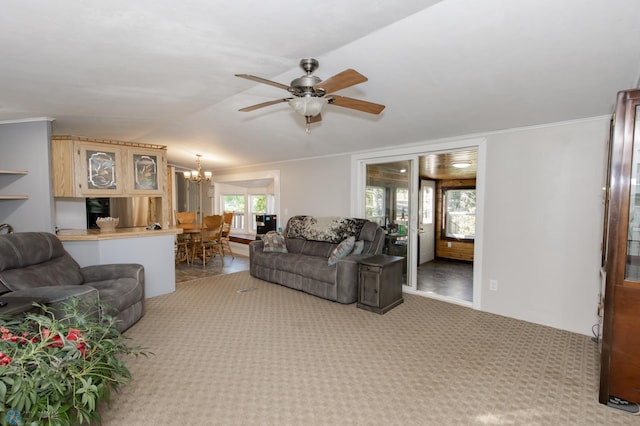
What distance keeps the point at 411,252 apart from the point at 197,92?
11.1 ft

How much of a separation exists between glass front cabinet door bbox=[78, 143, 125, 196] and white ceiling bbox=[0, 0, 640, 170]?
452mm

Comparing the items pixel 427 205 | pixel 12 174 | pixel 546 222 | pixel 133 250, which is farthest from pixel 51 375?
pixel 427 205

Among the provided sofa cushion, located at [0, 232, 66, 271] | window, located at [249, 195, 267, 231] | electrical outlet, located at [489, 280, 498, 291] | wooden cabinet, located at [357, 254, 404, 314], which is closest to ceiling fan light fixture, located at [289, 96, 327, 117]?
wooden cabinet, located at [357, 254, 404, 314]

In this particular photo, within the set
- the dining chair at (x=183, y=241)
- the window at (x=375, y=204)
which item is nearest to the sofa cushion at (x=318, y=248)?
the window at (x=375, y=204)

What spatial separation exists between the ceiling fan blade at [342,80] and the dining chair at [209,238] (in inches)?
186

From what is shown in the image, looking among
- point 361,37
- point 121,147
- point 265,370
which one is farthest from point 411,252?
point 121,147

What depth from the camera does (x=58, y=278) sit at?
292 cm

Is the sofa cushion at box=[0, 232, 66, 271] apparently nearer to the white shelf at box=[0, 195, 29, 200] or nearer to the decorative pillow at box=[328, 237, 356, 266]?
the white shelf at box=[0, 195, 29, 200]

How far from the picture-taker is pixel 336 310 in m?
3.66

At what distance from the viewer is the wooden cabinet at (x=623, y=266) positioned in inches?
74.9

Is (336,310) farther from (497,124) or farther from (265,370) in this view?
(497,124)

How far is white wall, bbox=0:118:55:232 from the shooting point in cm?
343

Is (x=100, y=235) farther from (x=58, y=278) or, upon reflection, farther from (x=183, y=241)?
(x=183, y=241)

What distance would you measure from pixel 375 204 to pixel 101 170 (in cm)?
388
